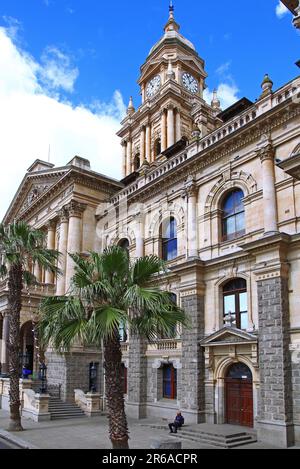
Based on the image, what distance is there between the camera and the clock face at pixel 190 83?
163ft

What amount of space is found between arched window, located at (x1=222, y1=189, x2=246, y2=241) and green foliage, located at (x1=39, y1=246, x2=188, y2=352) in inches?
396

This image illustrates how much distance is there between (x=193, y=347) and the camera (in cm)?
2491

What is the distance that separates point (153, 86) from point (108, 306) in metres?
41.1

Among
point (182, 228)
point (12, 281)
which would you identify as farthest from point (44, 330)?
point (182, 228)

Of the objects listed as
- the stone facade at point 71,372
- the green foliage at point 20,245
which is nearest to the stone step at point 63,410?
the stone facade at point 71,372

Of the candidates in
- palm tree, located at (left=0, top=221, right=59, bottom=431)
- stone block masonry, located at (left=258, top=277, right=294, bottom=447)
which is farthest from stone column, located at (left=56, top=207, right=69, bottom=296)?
stone block masonry, located at (left=258, top=277, right=294, bottom=447)

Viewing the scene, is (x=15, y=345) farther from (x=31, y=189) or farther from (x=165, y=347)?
(x=31, y=189)

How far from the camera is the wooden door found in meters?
22.0

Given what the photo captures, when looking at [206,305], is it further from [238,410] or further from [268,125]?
[268,125]

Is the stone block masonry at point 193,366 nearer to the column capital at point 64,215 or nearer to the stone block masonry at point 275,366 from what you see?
the stone block masonry at point 275,366

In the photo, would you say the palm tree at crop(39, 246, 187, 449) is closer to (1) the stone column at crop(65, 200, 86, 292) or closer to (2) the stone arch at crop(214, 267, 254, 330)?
(2) the stone arch at crop(214, 267, 254, 330)
